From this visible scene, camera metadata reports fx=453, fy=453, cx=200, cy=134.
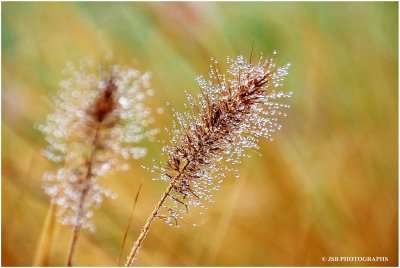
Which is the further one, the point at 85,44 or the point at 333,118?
the point at 333,118

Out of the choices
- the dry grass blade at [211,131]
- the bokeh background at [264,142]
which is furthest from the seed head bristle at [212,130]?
the bokeh background at [264,142]

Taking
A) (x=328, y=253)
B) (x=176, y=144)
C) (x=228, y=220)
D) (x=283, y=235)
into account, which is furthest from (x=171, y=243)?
(x=176, y=144)

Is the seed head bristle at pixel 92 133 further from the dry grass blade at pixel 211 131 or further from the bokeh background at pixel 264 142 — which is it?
the bokeh background at pixel 264 142

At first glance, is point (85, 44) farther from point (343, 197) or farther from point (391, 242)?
point (391, 242)

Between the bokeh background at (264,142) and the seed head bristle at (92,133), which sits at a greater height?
the bokeh background at (264,142)

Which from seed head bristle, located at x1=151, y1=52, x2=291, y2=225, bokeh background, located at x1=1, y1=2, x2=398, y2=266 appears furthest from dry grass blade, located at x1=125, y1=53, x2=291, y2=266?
bokeh background, located at x1=1, y1=2, x2=398, y2=266

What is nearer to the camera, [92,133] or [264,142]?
[92,133]

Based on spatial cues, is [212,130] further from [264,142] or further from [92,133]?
[264,142]

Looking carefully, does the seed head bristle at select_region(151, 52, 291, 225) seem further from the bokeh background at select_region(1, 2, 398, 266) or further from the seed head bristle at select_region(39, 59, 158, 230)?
the bokeh background at select_region(1, 2, 398, 266)

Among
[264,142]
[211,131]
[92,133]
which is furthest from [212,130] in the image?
[264,142]
